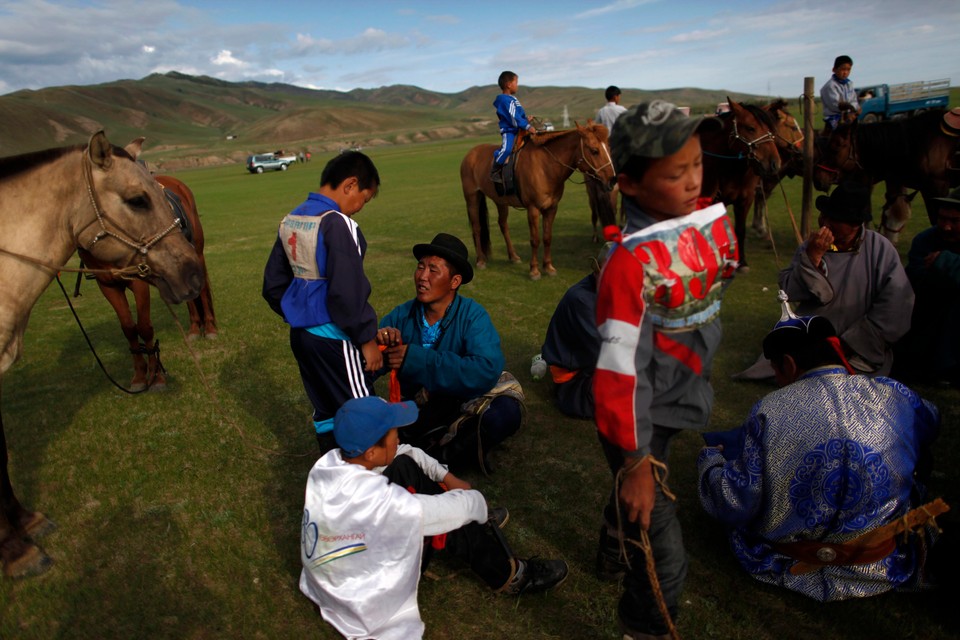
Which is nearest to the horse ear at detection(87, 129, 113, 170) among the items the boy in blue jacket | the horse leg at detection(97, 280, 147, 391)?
the boy in blue jacket

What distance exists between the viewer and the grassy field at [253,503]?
2674mm

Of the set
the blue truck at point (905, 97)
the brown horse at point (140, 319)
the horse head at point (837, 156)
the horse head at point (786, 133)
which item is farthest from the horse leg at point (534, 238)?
the blue truck at point (905, 97)

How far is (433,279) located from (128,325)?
3.47 m

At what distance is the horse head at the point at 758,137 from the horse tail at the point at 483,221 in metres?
3.94

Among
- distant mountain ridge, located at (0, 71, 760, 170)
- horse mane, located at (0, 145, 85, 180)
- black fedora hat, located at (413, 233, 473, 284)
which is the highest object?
distant mountain ridge, located at (0, 71, 760, 170)

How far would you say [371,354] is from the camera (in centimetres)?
316

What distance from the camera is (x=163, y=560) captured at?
129 inches

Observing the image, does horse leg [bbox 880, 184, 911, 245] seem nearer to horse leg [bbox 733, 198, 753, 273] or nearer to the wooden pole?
the wooden pole

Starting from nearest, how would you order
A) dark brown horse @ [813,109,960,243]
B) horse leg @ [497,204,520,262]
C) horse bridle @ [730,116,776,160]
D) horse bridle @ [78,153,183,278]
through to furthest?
horse bridle @ [78,153,183,278] → dark brown horse @ [813,109,960,243] → horse bridle @ [730,116,776,160] → horse leg @ [497,204,520,262]

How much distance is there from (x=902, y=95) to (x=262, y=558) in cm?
2180

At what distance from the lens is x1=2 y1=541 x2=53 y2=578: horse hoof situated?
3.14 m

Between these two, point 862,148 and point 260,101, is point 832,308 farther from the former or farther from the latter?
point 260,101

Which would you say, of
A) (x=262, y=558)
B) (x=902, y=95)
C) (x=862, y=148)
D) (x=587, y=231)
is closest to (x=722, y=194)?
(x=862, y=148)

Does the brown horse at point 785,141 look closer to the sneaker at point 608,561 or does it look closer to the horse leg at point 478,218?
the horse leg at point 478,218
